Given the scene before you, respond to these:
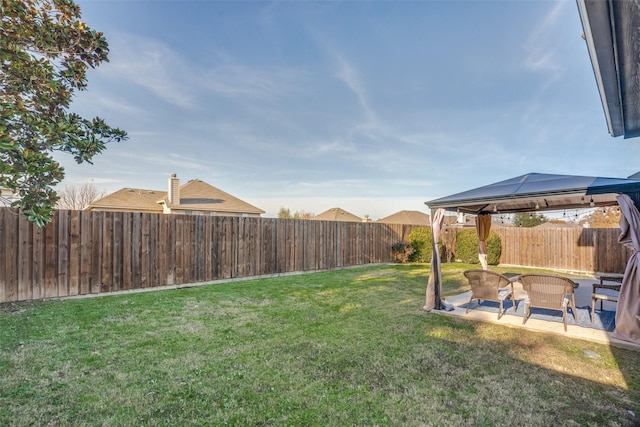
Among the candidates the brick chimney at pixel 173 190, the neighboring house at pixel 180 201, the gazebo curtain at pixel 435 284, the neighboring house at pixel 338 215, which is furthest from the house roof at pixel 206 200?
the gazebo curtain at pixel 435 284

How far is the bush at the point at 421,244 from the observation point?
14516mm

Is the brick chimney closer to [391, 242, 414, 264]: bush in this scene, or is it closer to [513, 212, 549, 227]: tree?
[391, 242, 414, 264]: bush

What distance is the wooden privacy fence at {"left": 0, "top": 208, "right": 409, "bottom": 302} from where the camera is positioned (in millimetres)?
5934

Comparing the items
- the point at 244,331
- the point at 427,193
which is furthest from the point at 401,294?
the point at 427,193

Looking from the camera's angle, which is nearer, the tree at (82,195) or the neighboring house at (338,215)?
the tree at (82,195)

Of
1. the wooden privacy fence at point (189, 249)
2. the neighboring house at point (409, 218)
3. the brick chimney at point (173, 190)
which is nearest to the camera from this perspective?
the wooden privacy fence at point (189, 249)

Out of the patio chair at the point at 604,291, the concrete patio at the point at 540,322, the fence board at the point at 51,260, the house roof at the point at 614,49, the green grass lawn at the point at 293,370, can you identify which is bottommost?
the concrete patio at the point at 540,322

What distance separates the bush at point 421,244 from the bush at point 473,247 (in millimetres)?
1833

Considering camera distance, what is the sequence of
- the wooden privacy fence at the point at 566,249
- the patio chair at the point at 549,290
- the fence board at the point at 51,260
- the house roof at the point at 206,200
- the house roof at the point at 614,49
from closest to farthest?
the house roof at the point at 614,49 → the patio chair at the point at 549,290 → the fence board at the point at 51,260 → the wooden privacy fence at the point at 566,249 → the house roof at the point at 206,200

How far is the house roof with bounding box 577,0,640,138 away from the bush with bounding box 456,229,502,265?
12491mm

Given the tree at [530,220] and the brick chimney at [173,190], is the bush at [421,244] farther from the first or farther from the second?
the tree at [530,220]

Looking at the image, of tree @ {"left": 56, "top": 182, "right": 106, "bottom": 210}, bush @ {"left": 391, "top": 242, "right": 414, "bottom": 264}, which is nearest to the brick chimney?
tree @ {"left": 56, "top": 182, "right": 106, "bottom": 210}

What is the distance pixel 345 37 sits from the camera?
9.18 meters

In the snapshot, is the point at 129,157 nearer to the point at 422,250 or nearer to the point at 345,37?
the point at 345,37
